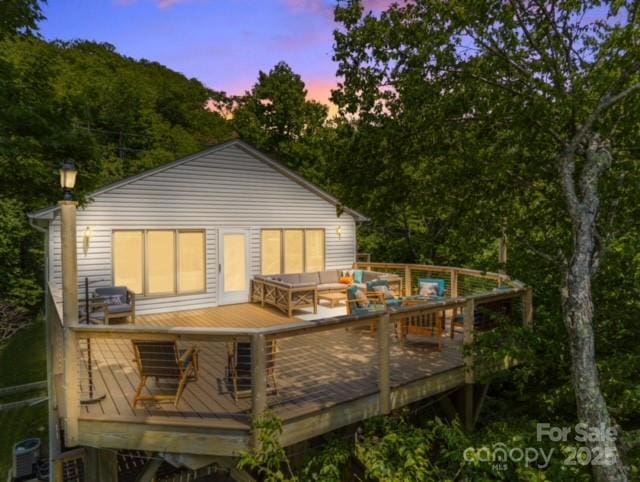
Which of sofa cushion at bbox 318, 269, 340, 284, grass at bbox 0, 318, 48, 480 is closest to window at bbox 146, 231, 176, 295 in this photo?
sofa cushion at bbox 318, 269, 340, 284

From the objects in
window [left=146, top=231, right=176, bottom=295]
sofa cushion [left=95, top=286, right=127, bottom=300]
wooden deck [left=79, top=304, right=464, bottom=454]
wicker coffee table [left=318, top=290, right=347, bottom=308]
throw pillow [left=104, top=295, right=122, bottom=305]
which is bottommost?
wooden deck [left=79, top=304, right=464, bottom=454]

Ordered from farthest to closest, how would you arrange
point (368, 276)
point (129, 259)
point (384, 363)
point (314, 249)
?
point (314, 249) < point (368, 276) < point (129, 259) < point (384, 363)

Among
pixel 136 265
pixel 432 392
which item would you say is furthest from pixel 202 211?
pixel 432 392

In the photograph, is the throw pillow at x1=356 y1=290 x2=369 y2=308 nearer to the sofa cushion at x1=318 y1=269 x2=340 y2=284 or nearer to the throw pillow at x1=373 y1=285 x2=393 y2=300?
the throw pillow at x1=373 y1=285 x2=393 y2=300

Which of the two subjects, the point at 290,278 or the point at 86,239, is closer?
the point at 86,239

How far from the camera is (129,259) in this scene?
10.0 m

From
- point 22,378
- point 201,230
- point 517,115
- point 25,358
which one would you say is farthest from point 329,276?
point 25,358

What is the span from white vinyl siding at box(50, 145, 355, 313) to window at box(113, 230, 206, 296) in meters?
0.15

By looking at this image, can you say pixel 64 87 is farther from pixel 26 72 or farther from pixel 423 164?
pixel 423 164

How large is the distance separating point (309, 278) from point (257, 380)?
313 inches

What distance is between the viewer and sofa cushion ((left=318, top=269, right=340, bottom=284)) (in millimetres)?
12273

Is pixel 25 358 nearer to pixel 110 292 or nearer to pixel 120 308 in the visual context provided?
pixel 110 292

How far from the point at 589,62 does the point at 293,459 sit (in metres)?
6.87

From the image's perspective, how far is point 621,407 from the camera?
174 inches
